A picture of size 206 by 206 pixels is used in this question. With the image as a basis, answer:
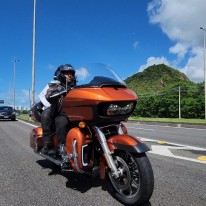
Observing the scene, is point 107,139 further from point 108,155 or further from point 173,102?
point 173,102

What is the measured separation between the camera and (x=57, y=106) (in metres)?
5.20

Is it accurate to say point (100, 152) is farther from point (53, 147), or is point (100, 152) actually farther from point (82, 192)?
point (53, 147)

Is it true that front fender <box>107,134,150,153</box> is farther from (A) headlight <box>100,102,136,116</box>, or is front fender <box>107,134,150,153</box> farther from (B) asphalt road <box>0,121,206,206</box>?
(B) asphalt road <box>0,121,206,206</box>

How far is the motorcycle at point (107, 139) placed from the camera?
4082 millimetres

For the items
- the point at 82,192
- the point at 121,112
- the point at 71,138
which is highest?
the point at 121,112

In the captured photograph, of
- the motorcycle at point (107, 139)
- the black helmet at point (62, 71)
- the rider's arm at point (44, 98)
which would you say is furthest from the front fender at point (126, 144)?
the rider's arm at point (44, 98)

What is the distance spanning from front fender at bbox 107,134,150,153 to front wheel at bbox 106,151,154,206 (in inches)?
3.3

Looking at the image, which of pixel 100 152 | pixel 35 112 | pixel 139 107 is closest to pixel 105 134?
pixel 100 152

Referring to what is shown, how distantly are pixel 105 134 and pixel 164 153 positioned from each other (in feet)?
12.9

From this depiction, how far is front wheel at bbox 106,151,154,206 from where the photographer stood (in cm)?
396

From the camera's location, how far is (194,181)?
5297 millimetres

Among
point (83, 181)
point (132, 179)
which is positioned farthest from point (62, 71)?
point (132, 179)

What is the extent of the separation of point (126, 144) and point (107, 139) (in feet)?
1.29

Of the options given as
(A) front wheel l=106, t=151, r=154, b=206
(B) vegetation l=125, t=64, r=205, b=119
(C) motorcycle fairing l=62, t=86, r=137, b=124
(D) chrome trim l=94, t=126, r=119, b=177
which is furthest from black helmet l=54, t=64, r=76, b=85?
(B) vegetation l=125, t=64, r=205, b=119
